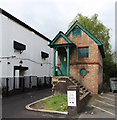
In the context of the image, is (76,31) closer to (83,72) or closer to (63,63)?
(63,63)

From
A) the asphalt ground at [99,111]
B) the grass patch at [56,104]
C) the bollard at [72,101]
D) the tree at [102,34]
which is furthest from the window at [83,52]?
the tree at [102,34]

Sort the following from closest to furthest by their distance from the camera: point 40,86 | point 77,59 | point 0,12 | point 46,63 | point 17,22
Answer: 1. point 0,12
2. point 77,59
3. point 17,22
4. point 40,86
5. point 46,63

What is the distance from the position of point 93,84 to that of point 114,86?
192 inches

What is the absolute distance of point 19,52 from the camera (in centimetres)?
1998

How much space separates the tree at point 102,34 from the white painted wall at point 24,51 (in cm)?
974

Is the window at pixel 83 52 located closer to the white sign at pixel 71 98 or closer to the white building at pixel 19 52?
the white building at pixel 19 52

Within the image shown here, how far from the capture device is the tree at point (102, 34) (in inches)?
1205

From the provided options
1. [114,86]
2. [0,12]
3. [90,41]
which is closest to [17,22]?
[0,12]

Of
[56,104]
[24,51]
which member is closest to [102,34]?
[24,51]

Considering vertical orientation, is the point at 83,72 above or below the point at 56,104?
above

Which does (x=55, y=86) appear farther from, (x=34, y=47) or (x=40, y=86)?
(x=34, y=47)

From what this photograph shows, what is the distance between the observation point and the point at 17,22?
64.7ft

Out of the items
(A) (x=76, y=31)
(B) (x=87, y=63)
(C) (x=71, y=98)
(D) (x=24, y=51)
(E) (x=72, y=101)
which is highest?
(A) (x=76, y=31)

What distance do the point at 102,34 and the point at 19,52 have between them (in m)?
19.2
